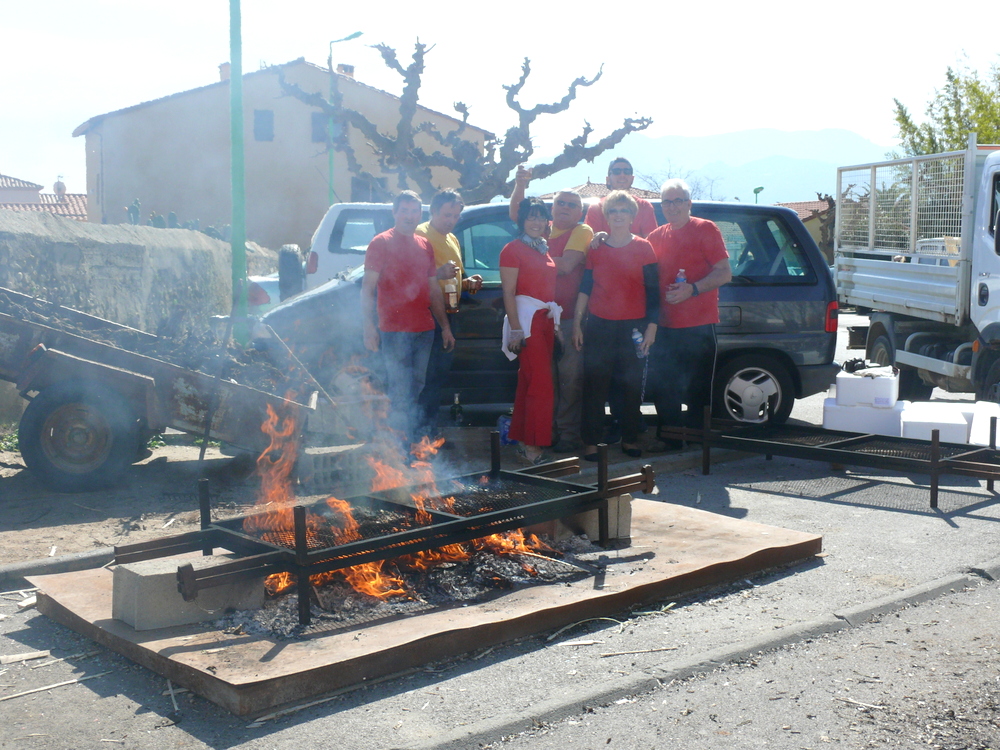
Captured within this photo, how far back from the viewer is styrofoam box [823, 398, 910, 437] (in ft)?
25.8

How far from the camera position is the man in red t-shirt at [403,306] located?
6.71 metres

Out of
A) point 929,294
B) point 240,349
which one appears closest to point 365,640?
point 240,349

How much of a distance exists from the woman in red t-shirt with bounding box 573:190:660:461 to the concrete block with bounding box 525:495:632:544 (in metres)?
2.17

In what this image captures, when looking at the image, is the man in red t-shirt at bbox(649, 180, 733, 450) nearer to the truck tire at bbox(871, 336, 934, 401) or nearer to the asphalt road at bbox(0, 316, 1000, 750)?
the asphalt road at bbox(0, 316, 1000, 750)

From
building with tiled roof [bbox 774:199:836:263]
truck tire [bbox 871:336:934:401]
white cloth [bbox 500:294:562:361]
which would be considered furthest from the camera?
building with tiled roof [bbox 774:199:836:263]

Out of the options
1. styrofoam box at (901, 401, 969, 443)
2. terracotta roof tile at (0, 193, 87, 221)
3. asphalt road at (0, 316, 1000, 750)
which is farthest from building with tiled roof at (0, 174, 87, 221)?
asphalt road at (0, 316, 1000, 750)

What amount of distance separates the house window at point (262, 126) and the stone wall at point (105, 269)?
2894 cm

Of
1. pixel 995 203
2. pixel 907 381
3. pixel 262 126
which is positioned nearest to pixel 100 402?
pixel 995 203

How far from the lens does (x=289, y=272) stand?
36.0ft

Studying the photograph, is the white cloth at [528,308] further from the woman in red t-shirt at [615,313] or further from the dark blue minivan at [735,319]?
the dark blue minivan at [735,319]

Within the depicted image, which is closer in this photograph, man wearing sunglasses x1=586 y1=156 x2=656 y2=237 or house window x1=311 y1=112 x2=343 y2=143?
man wearing sunglasses x1=586 y1=156 x2=656 y2=237

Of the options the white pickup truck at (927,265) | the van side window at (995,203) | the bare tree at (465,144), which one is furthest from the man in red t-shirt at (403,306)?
the bare tree at (465,144)

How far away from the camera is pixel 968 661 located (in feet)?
12.9

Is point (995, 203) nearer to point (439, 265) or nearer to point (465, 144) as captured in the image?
point (439, 265)
